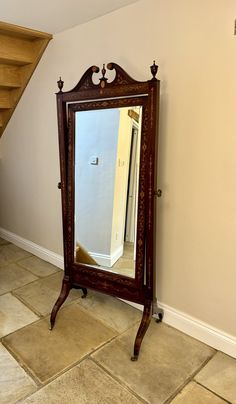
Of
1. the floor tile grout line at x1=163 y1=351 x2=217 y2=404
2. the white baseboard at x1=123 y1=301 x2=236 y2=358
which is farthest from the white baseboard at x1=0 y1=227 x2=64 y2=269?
the floor tile grout line at x1=163 y1=351 x2=217 y2=404

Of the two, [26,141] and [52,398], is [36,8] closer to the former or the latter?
[26,141]

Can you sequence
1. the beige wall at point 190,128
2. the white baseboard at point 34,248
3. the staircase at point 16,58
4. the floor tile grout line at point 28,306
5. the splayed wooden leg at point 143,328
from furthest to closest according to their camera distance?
the white baseboard at point 34,248 → the staircase at point 16,58 → the floor tile grout line at point 28,306 → the splayed wooden leg at point 143,328 → the beige wall at point 190,128

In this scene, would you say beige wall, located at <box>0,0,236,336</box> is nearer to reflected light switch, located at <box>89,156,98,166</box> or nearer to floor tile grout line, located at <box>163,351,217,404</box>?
floor tile grout line, located at <box>163,351,217,404</box>

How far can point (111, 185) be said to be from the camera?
1943 mm

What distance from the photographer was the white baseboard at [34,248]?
2.95 meters

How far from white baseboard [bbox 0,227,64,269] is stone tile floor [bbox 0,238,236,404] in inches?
22.8

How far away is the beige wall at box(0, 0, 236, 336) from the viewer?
1.62 m

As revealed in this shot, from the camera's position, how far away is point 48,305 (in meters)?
2.30

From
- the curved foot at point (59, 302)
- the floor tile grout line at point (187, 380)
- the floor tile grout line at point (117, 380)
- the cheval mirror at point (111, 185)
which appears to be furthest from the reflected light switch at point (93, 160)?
the floor tile grout line at point (187, 380)

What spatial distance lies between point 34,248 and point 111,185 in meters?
1.67

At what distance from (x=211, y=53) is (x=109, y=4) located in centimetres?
78

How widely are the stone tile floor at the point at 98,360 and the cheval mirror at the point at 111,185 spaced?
14 cm

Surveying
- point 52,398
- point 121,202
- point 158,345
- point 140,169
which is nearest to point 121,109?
point 140,169

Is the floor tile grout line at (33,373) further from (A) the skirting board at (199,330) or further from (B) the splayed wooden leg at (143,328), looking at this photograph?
(A) the skirting board at (199,330)
